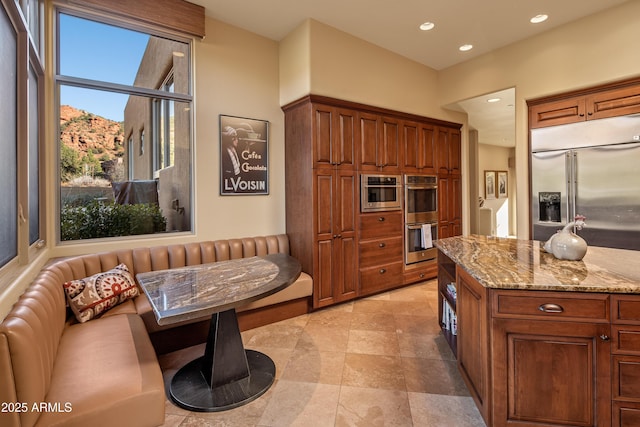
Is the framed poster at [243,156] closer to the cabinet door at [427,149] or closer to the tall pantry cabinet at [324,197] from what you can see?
the tall pantry cabinet at [324,197]

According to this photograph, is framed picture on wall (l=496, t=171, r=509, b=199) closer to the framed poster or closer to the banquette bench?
the framed poster

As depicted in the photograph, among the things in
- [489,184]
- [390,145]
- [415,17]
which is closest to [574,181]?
[390,145]

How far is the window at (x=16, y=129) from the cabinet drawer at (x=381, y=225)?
3.11 m

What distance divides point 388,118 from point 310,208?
1.72 metres

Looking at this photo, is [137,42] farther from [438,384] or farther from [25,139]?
[438,384]

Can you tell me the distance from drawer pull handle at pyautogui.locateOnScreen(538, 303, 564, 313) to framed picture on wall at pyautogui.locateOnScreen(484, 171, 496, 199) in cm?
810

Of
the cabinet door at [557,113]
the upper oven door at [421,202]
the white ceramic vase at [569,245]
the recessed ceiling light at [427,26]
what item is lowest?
the white ceramic vase at [569,245]

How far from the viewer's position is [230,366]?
85.7 inches

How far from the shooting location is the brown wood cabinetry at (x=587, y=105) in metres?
3.19

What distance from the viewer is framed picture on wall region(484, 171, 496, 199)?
876 cm

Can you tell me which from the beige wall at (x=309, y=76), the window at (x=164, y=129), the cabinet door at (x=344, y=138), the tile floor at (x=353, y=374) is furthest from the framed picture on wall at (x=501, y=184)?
the window at (x=164, y=129)

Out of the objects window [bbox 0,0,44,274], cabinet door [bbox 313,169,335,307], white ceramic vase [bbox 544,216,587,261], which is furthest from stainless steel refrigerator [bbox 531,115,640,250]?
window [bbox 0,0,44,274]

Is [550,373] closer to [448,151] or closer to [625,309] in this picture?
[625,309]

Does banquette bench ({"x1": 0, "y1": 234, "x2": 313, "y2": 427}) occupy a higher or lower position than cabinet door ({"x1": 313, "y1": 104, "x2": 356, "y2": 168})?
lower
